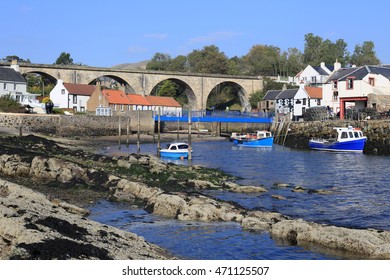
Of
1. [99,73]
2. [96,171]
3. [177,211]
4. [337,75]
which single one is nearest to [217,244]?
[177,211]

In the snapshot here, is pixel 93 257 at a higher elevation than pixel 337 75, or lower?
lower

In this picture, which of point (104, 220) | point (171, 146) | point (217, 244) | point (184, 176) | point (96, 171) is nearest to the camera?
point (217, 244)

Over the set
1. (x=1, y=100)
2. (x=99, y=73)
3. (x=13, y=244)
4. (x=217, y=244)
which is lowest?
(x=217, y=244)

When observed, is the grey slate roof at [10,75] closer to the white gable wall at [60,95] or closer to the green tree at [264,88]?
the white gable wall at [60,95]

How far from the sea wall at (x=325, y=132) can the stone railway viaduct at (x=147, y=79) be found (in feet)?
114

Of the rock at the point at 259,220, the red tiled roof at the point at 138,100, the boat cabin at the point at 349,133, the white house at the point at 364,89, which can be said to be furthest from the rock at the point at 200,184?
the red tiled roof at the point at 138,100

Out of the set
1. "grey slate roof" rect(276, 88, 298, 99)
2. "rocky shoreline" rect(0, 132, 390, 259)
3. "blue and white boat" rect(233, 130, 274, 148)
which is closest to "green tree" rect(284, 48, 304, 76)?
"grey slate roof" rect(276, 88, 298, 99)

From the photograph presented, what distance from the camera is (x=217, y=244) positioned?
1731 cm

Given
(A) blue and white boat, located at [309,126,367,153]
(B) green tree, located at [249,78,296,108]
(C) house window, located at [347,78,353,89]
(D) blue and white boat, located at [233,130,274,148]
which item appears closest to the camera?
(A) blue and white boat, located at [309,126,367,153]

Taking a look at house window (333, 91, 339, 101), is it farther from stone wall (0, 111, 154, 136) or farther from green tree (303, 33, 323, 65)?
green tree (303, 33, 323, 65)

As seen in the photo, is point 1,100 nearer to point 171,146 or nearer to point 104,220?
point 171,146

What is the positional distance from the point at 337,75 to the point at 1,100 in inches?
1926

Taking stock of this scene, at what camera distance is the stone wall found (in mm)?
63344

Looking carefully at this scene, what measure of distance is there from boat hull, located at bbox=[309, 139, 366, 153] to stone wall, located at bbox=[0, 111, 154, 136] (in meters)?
23.7
